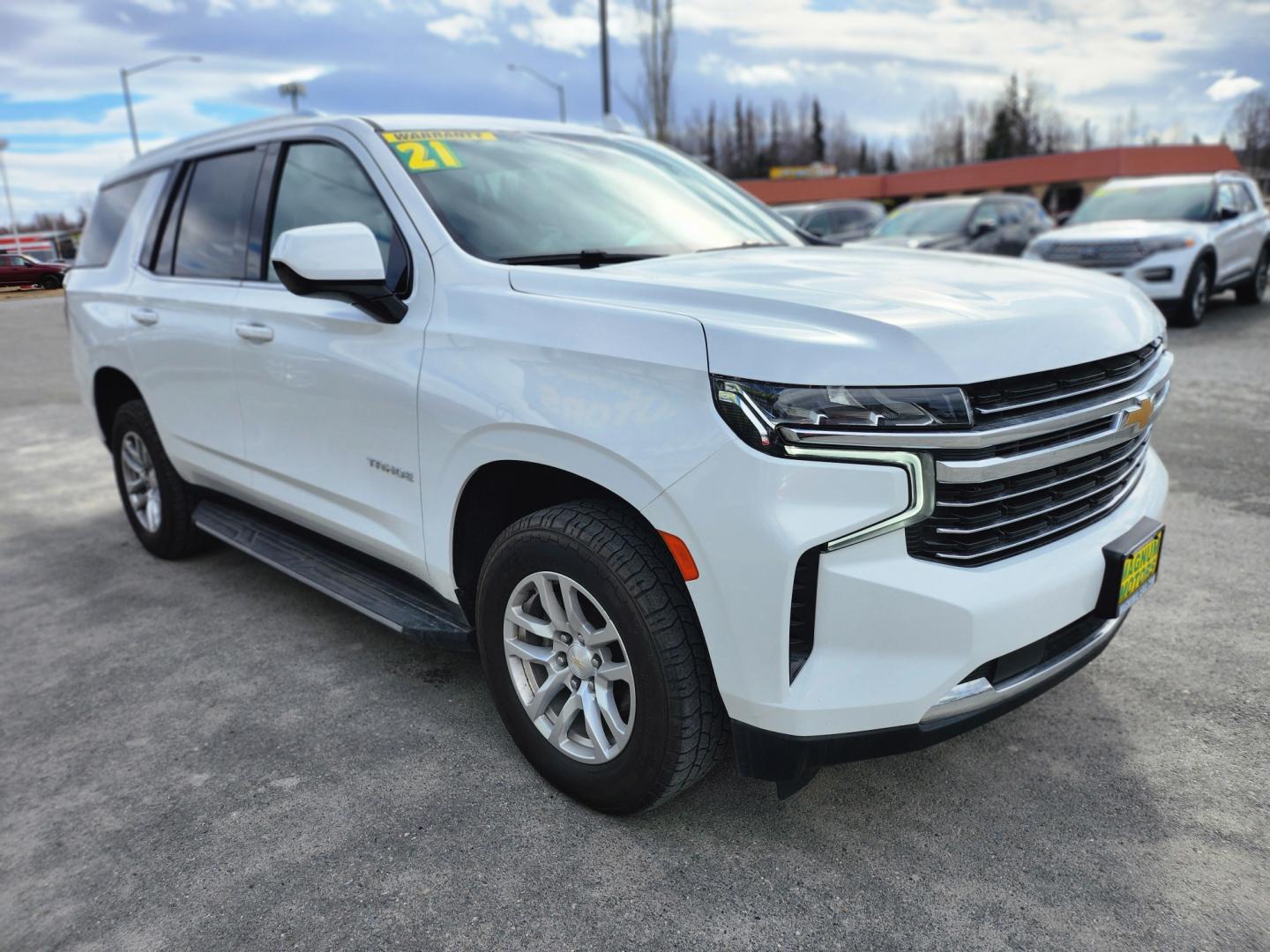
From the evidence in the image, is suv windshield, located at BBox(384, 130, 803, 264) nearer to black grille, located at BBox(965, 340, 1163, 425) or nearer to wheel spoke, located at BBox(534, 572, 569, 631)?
wheel spoke, located at BBox(534, 572, 569, 631)

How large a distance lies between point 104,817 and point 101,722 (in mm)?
627

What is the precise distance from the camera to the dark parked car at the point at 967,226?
12.4 meters

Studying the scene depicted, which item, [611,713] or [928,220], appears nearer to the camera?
[611,713]

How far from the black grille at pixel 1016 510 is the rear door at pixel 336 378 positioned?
4.81ft

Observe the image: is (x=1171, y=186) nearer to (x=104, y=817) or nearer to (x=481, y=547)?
(x=481, y=547)

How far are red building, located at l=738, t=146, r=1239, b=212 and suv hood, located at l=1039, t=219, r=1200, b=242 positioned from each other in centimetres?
3401

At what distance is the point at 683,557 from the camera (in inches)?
82.7

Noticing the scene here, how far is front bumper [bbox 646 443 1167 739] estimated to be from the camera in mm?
1936

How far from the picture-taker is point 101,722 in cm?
317

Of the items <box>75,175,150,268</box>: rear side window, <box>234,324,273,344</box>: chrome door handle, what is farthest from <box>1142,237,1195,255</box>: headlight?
<box>234,324,273,344</box>: chrome door handle

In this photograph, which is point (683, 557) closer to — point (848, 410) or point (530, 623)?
point (848, 410)

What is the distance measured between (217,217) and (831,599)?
A: 315 cm

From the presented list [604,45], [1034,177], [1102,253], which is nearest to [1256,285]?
[1102,253]

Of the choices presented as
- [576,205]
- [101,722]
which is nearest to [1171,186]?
[576,205]
